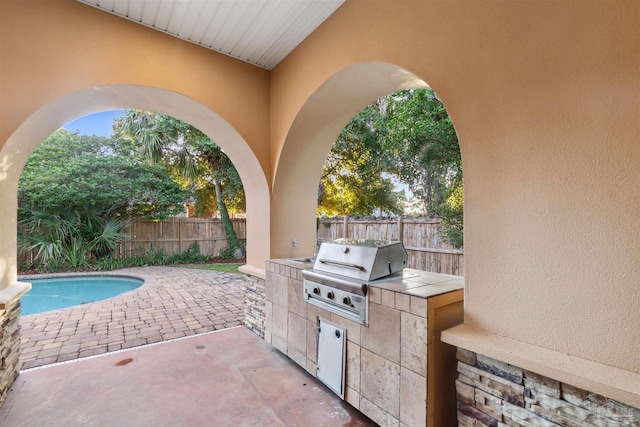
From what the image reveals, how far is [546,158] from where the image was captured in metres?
1.62

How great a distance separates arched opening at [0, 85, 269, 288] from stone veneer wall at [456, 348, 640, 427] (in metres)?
2.66

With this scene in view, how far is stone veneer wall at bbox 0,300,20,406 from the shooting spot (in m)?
2.55

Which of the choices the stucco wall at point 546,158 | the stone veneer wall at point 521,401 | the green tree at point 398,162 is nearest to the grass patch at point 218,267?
the green tree at point 398,162

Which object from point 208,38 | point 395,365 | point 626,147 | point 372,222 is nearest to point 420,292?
point 395,365

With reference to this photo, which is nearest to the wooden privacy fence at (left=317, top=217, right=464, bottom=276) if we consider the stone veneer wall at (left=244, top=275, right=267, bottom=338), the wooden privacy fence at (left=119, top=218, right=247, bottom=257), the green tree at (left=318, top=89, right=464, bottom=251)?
the green tree at (left=318, top=89, right=464, bottom=251)

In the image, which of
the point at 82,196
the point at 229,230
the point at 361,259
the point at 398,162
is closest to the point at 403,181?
the point at 398,162

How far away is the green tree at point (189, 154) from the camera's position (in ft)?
30.4

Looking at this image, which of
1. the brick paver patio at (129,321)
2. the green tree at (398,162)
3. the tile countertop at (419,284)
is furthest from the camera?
the green tree at (398,162)

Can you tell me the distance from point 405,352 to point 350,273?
2.33 feet

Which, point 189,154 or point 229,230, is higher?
point 189,154

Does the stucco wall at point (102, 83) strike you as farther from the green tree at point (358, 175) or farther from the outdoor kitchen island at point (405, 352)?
the green tree at point (358, 175)

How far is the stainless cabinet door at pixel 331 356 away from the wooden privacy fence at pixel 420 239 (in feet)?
13.8

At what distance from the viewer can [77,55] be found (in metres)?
2.83

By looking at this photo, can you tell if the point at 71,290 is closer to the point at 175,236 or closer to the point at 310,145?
the point at 175,236
